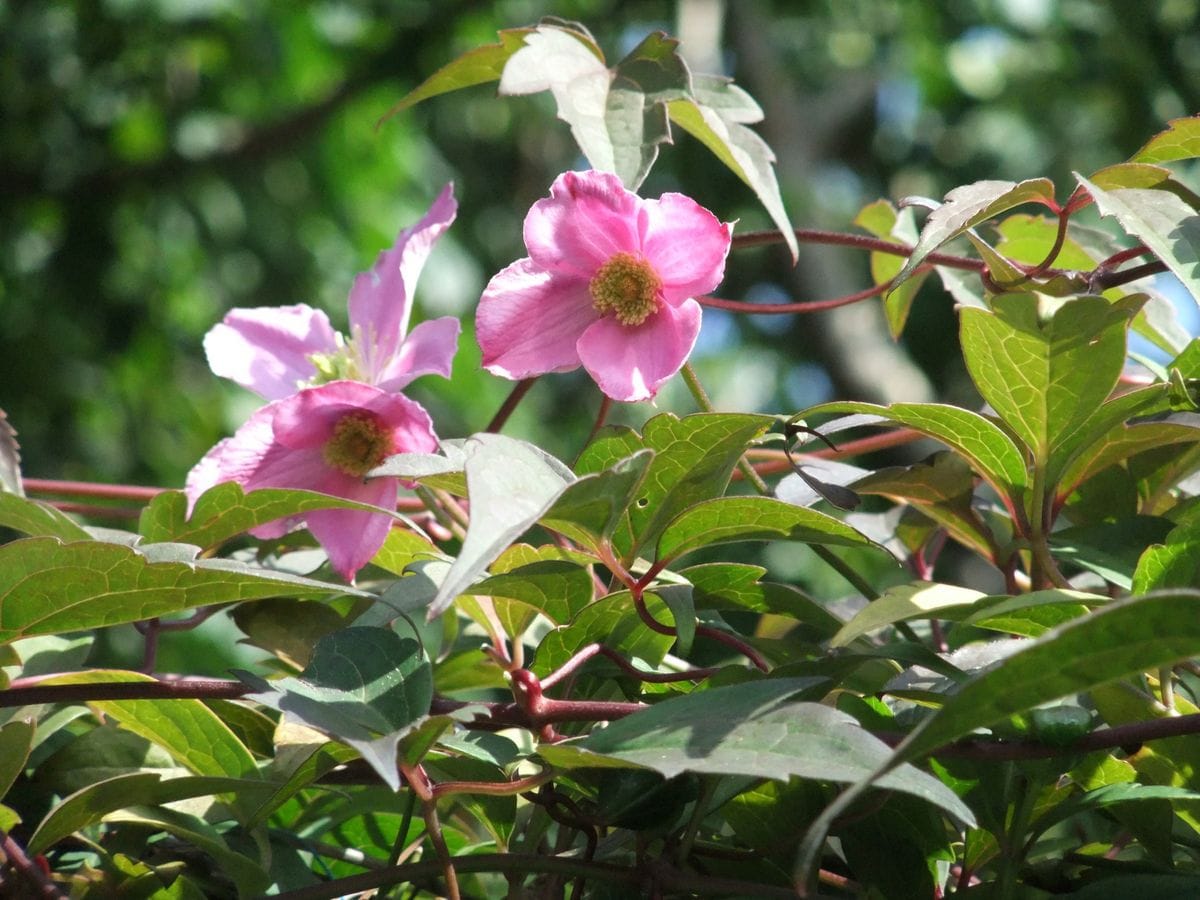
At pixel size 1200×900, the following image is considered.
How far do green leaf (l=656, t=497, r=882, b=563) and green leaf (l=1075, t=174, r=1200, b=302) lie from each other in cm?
13

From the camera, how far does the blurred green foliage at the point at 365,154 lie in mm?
2699

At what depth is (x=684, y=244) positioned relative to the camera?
0.47 m

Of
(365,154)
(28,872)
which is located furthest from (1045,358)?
(365,154)

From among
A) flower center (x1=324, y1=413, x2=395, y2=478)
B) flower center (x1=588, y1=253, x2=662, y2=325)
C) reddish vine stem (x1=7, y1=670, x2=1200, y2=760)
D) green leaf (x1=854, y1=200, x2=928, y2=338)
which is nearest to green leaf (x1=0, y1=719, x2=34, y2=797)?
reddish vine stem (x1=7, y1=670, x2=1200, y2=760)

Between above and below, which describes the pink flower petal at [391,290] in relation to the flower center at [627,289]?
below

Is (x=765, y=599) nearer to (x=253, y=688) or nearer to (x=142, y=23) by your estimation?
(x=253, y=688)

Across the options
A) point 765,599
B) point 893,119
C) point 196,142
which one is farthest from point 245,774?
point 893,119

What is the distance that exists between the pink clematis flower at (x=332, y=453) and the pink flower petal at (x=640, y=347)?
0.23 feet

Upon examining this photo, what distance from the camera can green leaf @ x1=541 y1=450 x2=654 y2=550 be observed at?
315 mm

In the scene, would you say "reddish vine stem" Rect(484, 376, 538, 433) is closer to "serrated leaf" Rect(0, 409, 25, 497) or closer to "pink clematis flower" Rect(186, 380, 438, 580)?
"pink clematis flower" Rect(186, 380, 438, 580)

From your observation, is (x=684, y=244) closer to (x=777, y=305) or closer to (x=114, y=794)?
(x=777, y=305)

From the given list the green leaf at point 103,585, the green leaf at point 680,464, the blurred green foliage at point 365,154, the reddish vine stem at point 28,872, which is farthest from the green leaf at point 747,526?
the blurred green foliage at point 365,154

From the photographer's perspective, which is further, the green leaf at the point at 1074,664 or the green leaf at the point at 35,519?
the green leaf at the point at 35,519

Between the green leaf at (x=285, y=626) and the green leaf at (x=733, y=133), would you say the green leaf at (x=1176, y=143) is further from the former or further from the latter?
the green leaf at (x=285, y=626)
